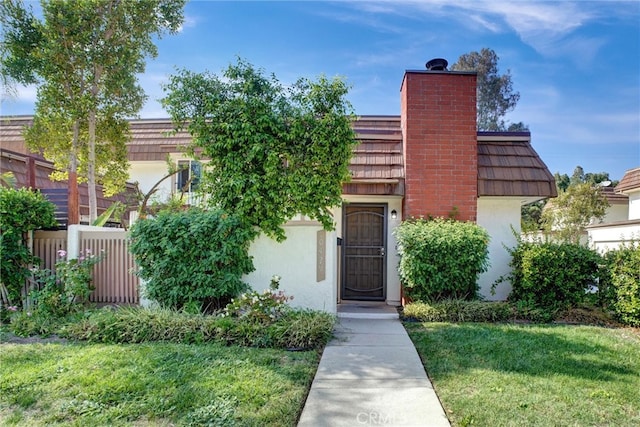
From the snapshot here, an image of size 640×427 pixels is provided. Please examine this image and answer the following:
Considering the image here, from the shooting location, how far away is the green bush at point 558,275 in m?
6.80

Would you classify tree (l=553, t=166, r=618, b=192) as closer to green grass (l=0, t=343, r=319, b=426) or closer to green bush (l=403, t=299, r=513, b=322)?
green bush (l=403, t=299, r=513, b=322)

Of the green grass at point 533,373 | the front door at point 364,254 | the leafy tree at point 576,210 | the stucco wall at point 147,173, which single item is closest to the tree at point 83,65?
the stucco wall at point 147,173

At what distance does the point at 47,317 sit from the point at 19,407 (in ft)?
10.1

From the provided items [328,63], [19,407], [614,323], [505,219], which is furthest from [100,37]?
[614,323]

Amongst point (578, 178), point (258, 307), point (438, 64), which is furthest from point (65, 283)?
point (578, 178)

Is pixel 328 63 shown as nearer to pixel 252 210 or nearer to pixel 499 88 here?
Answer: pixel 252 210

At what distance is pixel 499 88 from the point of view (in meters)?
24.0

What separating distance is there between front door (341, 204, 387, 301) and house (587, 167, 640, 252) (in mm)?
5338

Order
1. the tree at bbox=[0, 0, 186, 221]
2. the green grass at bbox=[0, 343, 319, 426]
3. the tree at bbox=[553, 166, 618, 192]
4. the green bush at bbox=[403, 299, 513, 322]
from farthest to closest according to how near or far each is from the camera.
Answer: the tree at bbox=[553, 166, 618, 192]
the tree at bbox=[0, 0, 186, 221]
the green bush at bbox=[403, 299, 513, 322]
the green grass at bbox=[0, 343, 319, 426]

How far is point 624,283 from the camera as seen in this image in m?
6.31

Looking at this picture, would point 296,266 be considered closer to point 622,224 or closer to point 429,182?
point 429,182

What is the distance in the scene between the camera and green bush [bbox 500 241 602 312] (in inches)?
268

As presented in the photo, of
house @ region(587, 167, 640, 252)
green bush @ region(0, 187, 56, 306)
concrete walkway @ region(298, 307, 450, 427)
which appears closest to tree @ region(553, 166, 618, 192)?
house @ region(587, 167, 640, 252)

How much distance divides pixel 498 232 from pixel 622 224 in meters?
6.00
